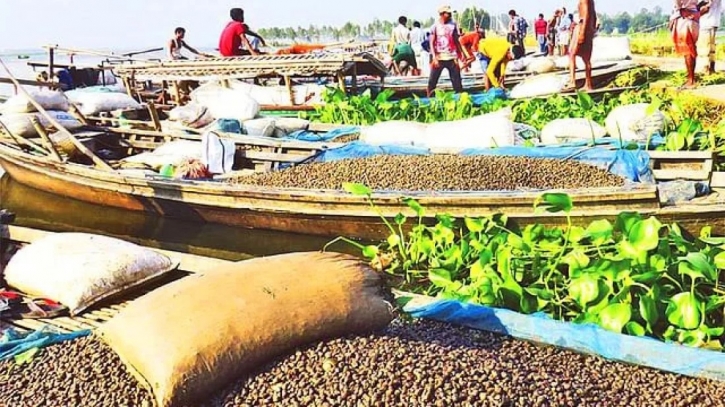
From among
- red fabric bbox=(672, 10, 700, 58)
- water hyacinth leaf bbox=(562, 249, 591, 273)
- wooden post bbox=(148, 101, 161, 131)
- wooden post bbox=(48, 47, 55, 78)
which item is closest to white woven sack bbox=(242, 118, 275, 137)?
wooden post bbox=(148, 101, 161, 131)

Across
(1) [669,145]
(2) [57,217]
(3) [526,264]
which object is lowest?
(2) [57,217]

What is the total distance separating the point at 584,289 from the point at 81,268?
2298 millimetres

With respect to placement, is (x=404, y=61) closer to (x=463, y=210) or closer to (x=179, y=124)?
(x=179, y=124)

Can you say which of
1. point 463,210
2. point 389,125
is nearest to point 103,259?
point 463,210

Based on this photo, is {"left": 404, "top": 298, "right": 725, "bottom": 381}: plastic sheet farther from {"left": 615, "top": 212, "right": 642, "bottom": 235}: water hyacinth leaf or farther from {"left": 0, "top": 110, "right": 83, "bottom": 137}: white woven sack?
{"left": 0, "top": 110, "right": 83, "bottom": 137}: white woven sack

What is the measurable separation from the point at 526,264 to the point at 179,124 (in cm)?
484

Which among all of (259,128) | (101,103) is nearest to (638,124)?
(259,128)

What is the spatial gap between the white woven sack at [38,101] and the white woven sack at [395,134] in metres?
3.73

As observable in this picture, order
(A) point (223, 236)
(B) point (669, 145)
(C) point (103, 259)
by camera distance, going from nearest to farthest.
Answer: (C) point (103, 259), (B) point (669, 145), (A) point (223, 236)

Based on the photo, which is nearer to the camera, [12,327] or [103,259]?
[12,327]

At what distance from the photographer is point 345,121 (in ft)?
25.4

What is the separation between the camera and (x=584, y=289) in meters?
2.98

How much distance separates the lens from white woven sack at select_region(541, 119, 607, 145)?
5.69 metres

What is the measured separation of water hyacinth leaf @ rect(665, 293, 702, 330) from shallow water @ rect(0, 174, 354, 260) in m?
3.05
